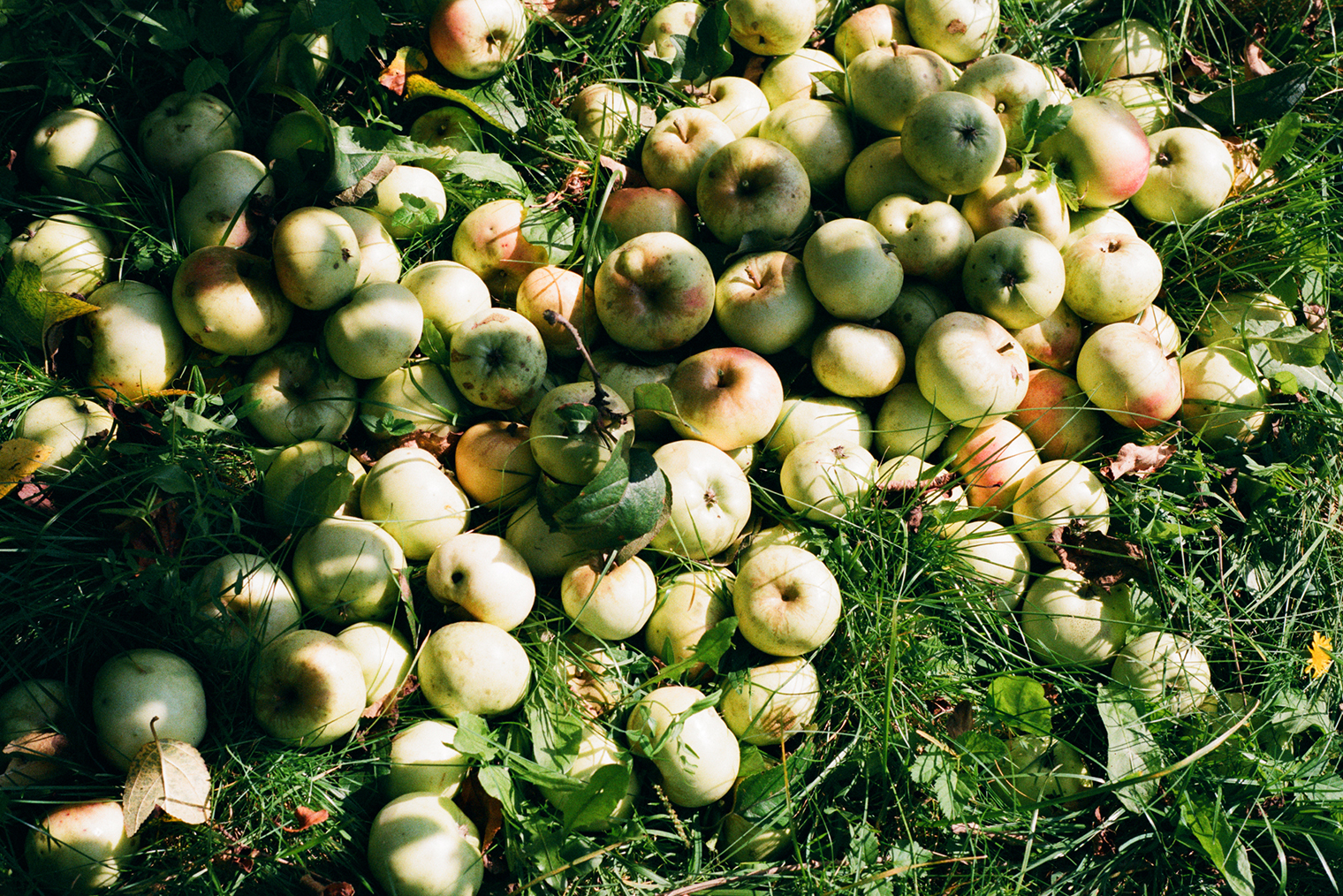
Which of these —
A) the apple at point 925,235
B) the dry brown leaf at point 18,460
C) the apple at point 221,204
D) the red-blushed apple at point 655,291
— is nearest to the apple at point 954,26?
the apple at point 925,235

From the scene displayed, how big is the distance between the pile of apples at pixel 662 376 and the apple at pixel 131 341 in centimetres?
1

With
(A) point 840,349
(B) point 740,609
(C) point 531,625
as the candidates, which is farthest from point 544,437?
(A) point 840,349

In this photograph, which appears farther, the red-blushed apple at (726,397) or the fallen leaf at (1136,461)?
the fallen leaf at (1136,461)

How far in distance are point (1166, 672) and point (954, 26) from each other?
2.56 m

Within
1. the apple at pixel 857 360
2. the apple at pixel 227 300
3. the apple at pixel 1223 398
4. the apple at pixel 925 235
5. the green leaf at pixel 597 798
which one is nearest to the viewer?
the green leaf at pixel 597 798

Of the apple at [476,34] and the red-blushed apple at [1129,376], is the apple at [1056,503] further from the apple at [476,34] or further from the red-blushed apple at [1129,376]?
the apple at [476,34]

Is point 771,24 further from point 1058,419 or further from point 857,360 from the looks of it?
point 1058,419

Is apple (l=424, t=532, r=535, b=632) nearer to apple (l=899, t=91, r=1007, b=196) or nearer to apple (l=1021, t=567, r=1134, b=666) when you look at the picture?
apple (l=1021, t=567, r=1134, b=666)

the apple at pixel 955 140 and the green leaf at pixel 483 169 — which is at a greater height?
the apple at pixel 955 140

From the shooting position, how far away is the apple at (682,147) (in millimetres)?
3178

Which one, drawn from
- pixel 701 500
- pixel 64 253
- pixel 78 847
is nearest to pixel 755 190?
pixel 701 500

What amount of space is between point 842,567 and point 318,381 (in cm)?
182

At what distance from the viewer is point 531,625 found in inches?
105

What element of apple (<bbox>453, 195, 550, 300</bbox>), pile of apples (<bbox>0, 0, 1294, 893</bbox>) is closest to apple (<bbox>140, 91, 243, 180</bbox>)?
pile of apples (<bbox>0, 0, 1294, 893</bbox>)
